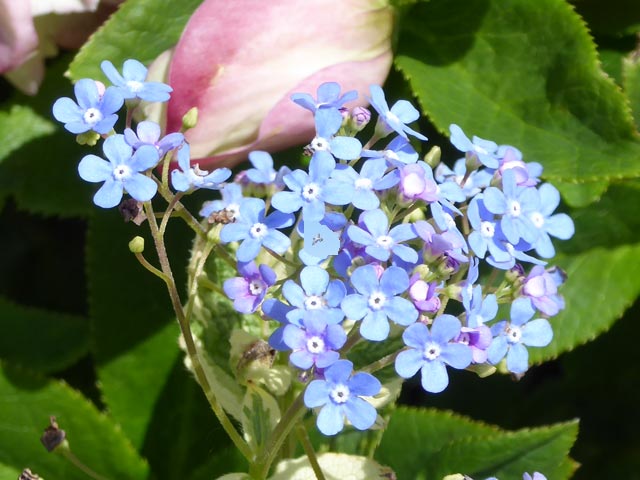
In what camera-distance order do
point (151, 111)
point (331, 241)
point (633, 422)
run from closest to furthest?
point (331, 241)
point (151, 111)
point (633, 422)

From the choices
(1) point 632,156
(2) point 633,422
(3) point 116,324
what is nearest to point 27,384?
(3) point 116,324

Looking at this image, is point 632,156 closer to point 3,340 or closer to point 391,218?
point 391,218

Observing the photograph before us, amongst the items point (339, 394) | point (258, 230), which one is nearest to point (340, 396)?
point (339, 394)

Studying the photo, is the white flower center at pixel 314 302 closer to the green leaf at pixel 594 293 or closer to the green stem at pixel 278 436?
the green stem at pixel 278 436

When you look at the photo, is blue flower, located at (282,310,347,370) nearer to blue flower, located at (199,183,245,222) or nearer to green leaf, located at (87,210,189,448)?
blue flower, located at (199,183,245,222)

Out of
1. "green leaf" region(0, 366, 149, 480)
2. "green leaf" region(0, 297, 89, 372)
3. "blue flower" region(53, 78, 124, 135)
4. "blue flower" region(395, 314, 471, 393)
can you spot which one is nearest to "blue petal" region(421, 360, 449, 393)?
"blue flower" region(395, 314, 471, 393)

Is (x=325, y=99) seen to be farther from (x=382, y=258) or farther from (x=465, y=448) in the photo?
(x=465, y=448)
